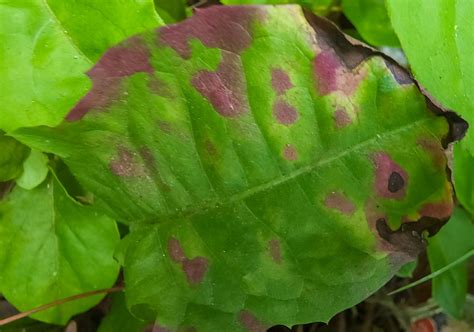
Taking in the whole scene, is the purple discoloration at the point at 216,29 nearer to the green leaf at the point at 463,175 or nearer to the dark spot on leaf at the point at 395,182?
the dark spot on leaf at the point at 395,182

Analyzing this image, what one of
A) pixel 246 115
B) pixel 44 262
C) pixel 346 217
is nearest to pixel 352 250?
pixel 346 217

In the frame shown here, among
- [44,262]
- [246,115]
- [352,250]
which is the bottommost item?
[44,262]

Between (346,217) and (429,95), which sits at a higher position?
(429,95)

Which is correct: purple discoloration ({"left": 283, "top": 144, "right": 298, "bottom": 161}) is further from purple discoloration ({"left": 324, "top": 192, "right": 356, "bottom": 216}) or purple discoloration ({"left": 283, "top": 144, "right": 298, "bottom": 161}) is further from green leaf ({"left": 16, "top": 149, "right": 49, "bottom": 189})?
green leaf ({"left": 16, "top": 149, "right": 49, "bottom": 189})

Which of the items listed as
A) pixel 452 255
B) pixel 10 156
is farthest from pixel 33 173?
pixel 452 255

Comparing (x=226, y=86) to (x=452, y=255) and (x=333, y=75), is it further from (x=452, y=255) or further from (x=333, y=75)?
(x=452, y=255)

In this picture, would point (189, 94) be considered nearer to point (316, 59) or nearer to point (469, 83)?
point (316, 59)
